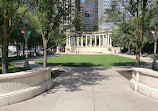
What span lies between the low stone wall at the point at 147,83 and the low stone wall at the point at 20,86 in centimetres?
483

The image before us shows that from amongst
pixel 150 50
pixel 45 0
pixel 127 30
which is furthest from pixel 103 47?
pixel 45 0

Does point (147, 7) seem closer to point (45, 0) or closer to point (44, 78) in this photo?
point (45, 0)

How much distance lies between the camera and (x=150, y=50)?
155ft

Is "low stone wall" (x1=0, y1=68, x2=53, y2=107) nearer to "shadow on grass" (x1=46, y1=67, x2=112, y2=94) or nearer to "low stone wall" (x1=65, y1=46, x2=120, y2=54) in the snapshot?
"shadow on grass" (x1=46, y1=67, x2=112, y2=94)

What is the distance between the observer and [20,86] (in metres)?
5.18

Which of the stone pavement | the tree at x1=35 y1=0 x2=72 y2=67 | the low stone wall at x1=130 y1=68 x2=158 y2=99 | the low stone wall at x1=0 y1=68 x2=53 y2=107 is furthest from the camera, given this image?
the tree at x1=35 y1=0 x2=72 y2=67

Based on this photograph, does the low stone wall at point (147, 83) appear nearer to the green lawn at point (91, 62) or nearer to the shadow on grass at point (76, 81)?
the shadow on grass at point (76, 81)

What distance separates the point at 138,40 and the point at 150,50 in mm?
42647

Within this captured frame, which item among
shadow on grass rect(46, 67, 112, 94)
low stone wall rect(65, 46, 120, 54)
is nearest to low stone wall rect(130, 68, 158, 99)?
shadow on grass rect(46, 67, 112, 94)

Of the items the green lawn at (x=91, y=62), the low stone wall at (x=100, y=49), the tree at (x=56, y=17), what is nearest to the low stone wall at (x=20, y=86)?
the tree at (x=56, y=17)

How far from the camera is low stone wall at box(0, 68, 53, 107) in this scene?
189 inches

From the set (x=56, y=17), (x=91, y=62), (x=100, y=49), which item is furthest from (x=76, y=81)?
(x=100, y=49)

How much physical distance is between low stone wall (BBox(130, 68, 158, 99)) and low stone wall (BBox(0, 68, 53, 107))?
15.9ft

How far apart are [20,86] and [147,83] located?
225 inches
